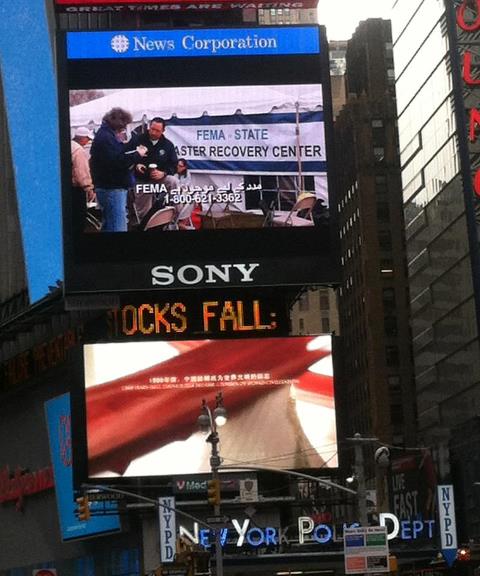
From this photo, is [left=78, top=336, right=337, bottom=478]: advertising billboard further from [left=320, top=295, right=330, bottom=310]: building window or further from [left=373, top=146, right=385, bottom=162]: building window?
[left=373, top=146, right=385, bottom=162]: building window

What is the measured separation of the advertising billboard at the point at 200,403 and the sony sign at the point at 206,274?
8.36ft

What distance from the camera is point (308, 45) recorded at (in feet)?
232

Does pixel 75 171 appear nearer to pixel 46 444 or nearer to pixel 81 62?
pixel 81 62

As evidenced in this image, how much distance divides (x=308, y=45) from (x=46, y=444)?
26.4 metres

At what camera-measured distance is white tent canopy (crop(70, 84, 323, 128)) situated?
69000 millimetres

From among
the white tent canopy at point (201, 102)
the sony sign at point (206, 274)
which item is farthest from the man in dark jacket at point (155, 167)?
the sony sign at point (206, 274)

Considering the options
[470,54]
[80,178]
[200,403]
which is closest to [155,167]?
[80,178]

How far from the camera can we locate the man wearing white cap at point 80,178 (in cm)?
6831

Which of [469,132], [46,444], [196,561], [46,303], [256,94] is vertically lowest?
[196,561]

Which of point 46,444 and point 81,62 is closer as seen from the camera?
point 81,62

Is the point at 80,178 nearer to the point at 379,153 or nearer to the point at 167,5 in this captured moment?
the point at 167,5

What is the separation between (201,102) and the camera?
6931 cm

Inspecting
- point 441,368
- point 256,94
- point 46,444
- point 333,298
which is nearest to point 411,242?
point 441,368

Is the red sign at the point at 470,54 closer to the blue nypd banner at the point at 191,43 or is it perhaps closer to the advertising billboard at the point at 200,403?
the blue nypd banner at the point at 191,43
